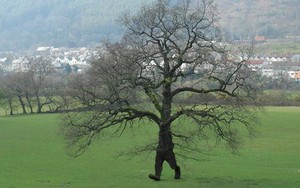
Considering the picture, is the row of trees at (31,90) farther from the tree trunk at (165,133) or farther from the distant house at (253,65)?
the tree trunk at (165,133)

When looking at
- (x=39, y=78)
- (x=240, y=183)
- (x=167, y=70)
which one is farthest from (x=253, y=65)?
(x=167, y=70)

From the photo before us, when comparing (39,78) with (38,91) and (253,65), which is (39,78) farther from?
(253,65)

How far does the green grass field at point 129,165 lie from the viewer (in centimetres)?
2731

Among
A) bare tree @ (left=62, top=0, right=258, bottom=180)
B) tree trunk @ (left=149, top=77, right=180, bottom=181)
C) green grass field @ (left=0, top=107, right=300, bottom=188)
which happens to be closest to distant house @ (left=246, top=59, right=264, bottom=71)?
bare tree @ (left=62, top=0, right=258, bottom=180)

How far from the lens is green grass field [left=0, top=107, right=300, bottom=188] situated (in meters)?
27.3

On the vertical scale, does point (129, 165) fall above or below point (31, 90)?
below

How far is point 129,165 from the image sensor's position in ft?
122

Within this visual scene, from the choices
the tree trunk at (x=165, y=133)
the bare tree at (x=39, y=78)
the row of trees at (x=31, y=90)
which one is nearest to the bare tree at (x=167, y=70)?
the tree trunk at (x=165, y=133)

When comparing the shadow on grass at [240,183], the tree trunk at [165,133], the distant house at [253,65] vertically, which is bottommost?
the shadow on grass at [240,183]

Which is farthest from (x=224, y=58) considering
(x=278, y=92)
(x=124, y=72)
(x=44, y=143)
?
(x=278, y=92)

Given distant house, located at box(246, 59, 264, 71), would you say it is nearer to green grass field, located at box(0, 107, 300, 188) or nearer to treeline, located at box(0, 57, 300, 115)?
green grass field, located at box(0, 107, 300, 188)

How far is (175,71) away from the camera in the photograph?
26.3 m

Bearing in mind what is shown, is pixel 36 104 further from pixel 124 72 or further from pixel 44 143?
pixel 124 72

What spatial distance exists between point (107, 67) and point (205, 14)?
18.0 ft
